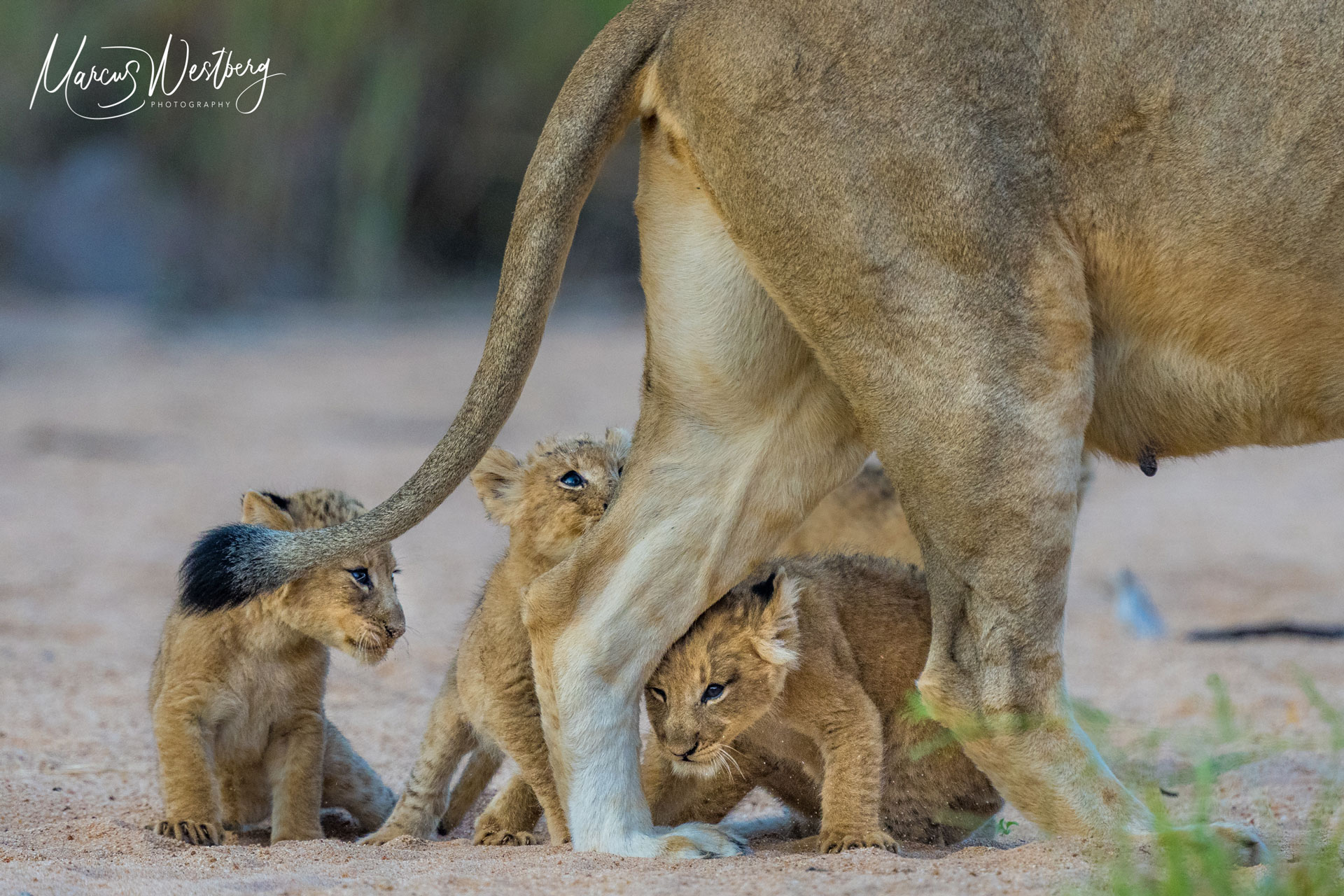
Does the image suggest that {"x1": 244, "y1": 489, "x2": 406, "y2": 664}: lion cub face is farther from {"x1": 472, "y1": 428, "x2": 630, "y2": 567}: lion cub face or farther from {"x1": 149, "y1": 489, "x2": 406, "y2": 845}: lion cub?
{"x1": 472, "y1": 428, "x2": 630, "y2": 567}: lion cub face

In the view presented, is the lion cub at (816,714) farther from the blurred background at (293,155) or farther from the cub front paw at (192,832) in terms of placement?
the blurred background at (293,155)

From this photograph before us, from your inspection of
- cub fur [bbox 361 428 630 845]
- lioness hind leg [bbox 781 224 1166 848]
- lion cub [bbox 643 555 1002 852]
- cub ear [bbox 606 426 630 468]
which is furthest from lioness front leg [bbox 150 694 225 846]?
lioness hind leg [bbox 781 224 1166 848]

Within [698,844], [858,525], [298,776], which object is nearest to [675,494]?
[698,844]

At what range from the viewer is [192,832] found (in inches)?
156

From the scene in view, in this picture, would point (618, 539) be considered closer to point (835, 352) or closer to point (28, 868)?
point (835, 352)

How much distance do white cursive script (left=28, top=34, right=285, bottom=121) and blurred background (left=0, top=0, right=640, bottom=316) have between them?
9 cm

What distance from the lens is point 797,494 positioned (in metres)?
4.04

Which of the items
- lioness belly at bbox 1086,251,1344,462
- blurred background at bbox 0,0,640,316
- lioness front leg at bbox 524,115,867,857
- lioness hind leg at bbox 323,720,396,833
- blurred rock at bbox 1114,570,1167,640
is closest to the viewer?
lioness belly at bbox 1086,251,1344,462

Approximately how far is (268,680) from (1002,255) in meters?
2.24

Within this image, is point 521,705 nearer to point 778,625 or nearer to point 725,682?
point 725,682

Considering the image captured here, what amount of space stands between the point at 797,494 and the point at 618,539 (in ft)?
1.57

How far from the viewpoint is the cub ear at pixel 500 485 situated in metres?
4.38

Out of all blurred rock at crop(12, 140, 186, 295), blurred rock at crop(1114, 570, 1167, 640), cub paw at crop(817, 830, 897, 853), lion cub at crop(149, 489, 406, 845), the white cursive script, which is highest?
the white cursive script

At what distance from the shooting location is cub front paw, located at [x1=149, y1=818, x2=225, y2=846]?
3.96m
